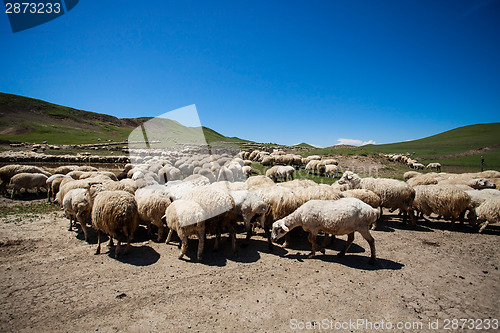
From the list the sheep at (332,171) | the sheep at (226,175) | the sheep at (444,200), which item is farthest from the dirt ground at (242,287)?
the sheep at (332,171)

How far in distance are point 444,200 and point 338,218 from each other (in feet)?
21.8

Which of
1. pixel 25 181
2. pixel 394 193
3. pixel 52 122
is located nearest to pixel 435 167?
pixel 394 193

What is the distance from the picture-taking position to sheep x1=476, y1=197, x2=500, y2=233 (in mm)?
8242

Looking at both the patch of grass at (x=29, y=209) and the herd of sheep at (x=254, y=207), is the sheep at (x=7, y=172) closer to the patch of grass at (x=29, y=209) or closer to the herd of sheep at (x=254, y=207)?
the patch of grass at (x=29, y=209)

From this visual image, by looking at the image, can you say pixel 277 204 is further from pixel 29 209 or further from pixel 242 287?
pixel 29 209

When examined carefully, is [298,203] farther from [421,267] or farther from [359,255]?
[421,267]

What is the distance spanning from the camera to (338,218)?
6137mm

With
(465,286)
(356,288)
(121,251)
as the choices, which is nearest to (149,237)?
(121,251)

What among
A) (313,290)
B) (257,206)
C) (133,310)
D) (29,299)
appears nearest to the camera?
(133,310)

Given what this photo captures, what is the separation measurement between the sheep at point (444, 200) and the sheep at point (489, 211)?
1.55 ft

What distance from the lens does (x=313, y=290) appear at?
4.98m

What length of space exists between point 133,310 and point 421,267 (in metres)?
7.63

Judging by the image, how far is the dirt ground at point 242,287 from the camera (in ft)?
13.3

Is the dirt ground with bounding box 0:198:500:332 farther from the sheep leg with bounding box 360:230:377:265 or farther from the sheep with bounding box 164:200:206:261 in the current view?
the sheep with bounding box 164:200:206:261
